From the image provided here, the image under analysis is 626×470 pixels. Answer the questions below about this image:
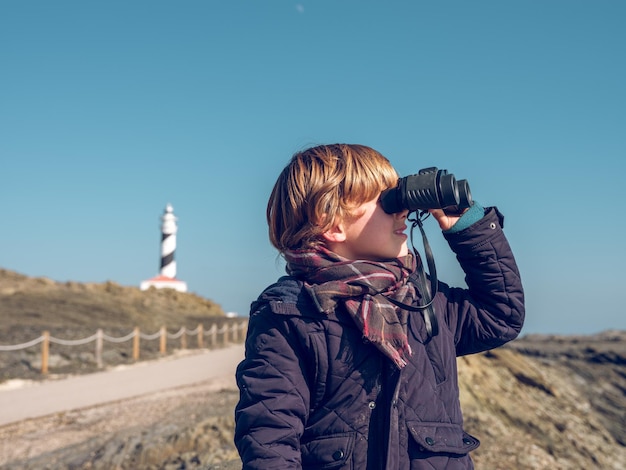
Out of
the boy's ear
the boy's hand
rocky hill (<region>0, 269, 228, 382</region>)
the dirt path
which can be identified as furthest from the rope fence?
the boy's hand

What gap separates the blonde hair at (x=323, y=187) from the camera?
238cm

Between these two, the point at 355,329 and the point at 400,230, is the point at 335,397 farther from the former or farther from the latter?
the point at 400,230

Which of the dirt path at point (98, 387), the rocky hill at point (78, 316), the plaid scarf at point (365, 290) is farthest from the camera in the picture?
the rocky hill at point (78, 316)

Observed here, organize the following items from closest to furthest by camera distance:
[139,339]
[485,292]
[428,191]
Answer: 1. [428,191]
2. [485,292]
3. [139,339]

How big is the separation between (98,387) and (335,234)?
9256 mm

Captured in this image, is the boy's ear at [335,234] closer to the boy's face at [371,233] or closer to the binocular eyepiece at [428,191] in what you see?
the boy's face at [371,233]

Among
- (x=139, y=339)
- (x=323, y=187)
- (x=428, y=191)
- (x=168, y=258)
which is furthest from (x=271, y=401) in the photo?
(x=168, y=258)

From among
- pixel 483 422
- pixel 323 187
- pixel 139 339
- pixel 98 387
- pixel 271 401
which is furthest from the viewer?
pixel 139 339

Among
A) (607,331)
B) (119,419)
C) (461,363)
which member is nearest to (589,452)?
(461,363)

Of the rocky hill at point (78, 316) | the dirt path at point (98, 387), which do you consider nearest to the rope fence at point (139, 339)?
the rocky hill at point (78, 316)

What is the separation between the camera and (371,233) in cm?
242

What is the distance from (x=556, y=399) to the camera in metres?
9.89

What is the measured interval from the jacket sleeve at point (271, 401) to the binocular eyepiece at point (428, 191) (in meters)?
0.57

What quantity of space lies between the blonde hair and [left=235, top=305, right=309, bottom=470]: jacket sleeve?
1.16 feet
